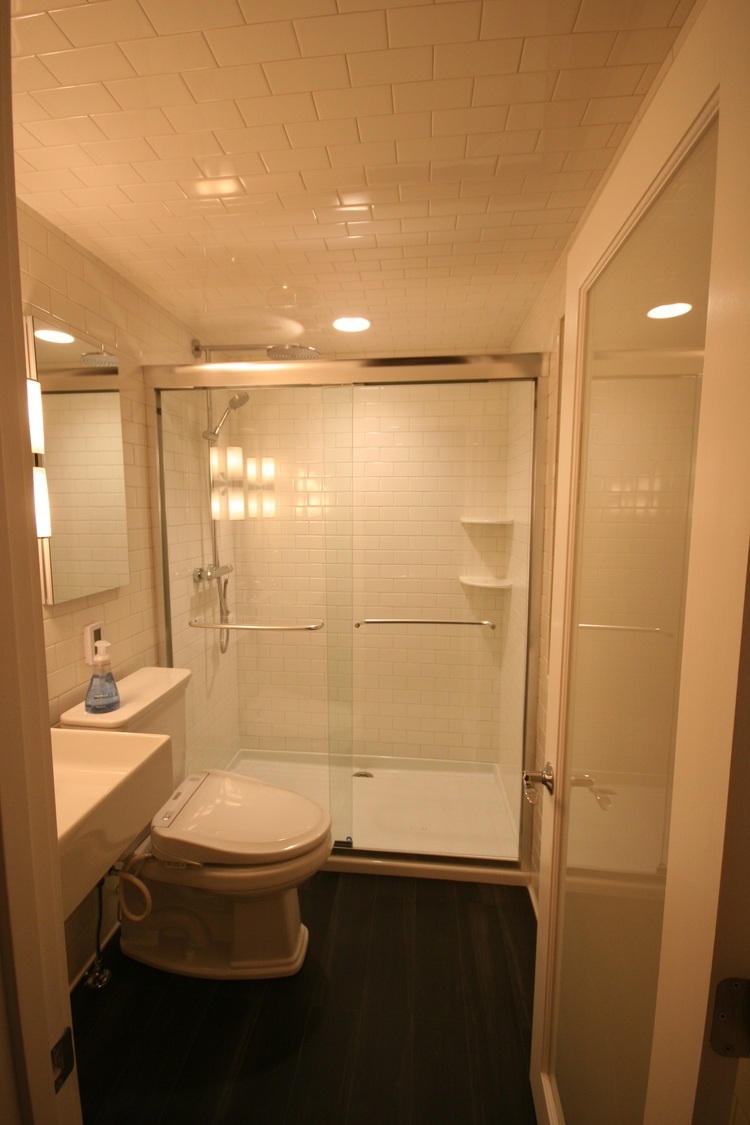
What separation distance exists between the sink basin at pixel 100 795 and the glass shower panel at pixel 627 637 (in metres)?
1.00

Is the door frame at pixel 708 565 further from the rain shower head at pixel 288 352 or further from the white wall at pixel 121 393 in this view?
the rain shower head at pixel 288 352

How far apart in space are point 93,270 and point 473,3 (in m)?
1.36

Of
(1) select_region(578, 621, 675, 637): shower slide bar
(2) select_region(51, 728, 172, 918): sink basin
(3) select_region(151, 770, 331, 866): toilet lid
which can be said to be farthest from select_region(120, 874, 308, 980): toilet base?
(1) select_region(578, 621, 675, 637): shower slide bar

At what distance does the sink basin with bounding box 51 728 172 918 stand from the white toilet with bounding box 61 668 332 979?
107 millimetres

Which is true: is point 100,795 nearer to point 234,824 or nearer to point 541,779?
point 234,824

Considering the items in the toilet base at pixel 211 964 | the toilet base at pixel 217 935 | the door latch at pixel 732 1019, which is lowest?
the toilet base at pixel 211 964

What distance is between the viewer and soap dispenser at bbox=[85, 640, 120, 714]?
138cm

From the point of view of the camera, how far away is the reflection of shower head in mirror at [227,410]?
2.11m

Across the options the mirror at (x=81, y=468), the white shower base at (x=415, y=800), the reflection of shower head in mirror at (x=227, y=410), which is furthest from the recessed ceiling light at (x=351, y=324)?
the white shower base at (x=415, y=800)

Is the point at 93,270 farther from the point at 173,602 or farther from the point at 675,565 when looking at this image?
the point at 675,565

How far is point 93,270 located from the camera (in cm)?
154

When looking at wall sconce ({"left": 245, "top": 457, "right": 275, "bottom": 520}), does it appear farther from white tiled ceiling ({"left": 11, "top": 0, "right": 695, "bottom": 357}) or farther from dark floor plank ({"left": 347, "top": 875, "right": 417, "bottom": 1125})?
dark floor plank ({"left": 347, "top": 875, "right": 417, "bottom": 1125})

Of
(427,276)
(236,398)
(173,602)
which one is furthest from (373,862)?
(427,276)

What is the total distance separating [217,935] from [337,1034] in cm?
47
